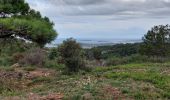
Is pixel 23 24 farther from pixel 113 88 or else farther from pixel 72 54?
pixel 72 54

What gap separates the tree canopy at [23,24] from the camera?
37.6ft

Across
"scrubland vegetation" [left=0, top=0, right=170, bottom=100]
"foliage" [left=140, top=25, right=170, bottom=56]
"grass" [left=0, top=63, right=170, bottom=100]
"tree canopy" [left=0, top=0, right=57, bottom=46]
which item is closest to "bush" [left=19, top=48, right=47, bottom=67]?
"scrubland vegetation" [left=0, top=0, right=170, bottom=100]

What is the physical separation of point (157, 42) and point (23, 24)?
108ft

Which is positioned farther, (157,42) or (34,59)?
(157,42)

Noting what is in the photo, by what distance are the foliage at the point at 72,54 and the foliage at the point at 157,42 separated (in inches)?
855

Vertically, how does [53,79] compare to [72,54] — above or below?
below

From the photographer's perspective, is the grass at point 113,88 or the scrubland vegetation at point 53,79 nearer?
the scrubland vegetation at point 53,79

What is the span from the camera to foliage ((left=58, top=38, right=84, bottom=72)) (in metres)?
19.9

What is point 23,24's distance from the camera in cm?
1159

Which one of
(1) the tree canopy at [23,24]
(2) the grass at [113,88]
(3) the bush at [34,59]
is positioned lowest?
(2) the grass at [113,88]

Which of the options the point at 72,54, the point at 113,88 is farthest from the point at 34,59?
the point at 113,88

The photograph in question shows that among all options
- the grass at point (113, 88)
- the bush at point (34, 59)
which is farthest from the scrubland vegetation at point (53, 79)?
the bush at point (34, 59)

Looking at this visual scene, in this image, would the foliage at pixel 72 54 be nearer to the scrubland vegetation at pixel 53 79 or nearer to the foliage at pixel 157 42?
the scrubland vegetation at pixel 53 79

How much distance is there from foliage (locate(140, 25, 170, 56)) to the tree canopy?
29588 mm
